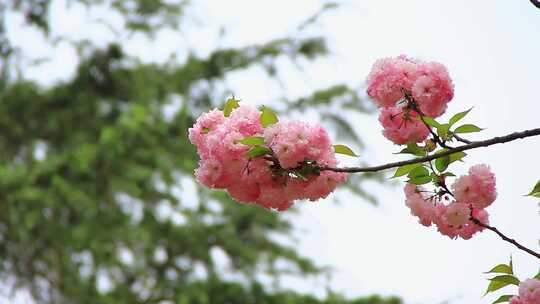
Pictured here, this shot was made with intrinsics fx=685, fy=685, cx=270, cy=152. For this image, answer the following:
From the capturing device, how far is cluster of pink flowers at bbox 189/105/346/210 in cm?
124

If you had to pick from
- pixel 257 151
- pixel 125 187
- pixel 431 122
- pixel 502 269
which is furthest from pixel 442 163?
pixel 125 187

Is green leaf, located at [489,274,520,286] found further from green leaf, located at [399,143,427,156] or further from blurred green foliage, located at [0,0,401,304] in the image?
blurred green foliage, located at [0,0,401,304]

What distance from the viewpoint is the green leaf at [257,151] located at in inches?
48.6

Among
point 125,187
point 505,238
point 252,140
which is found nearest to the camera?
point 252,140

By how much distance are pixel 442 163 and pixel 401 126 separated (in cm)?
13

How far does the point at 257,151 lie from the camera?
124 centimetres

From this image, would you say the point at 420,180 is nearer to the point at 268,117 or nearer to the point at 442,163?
the point at 442,163

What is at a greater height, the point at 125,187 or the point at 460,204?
the point at 125,187

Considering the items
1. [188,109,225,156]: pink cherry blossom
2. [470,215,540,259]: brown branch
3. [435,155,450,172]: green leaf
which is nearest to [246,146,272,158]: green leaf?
[188,109,225,156]: pink cherry blossom

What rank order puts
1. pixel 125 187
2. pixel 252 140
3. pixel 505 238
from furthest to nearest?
pixel 125 187 < pixel 505 238 < pixel 252 140

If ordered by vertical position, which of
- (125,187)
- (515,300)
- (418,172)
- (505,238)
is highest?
(125,187)

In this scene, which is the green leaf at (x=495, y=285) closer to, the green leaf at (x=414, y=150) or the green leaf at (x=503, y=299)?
the green leaf at (x=503, y=299)

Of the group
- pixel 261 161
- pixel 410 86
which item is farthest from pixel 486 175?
pixel 261 161

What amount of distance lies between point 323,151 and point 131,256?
5.25m
